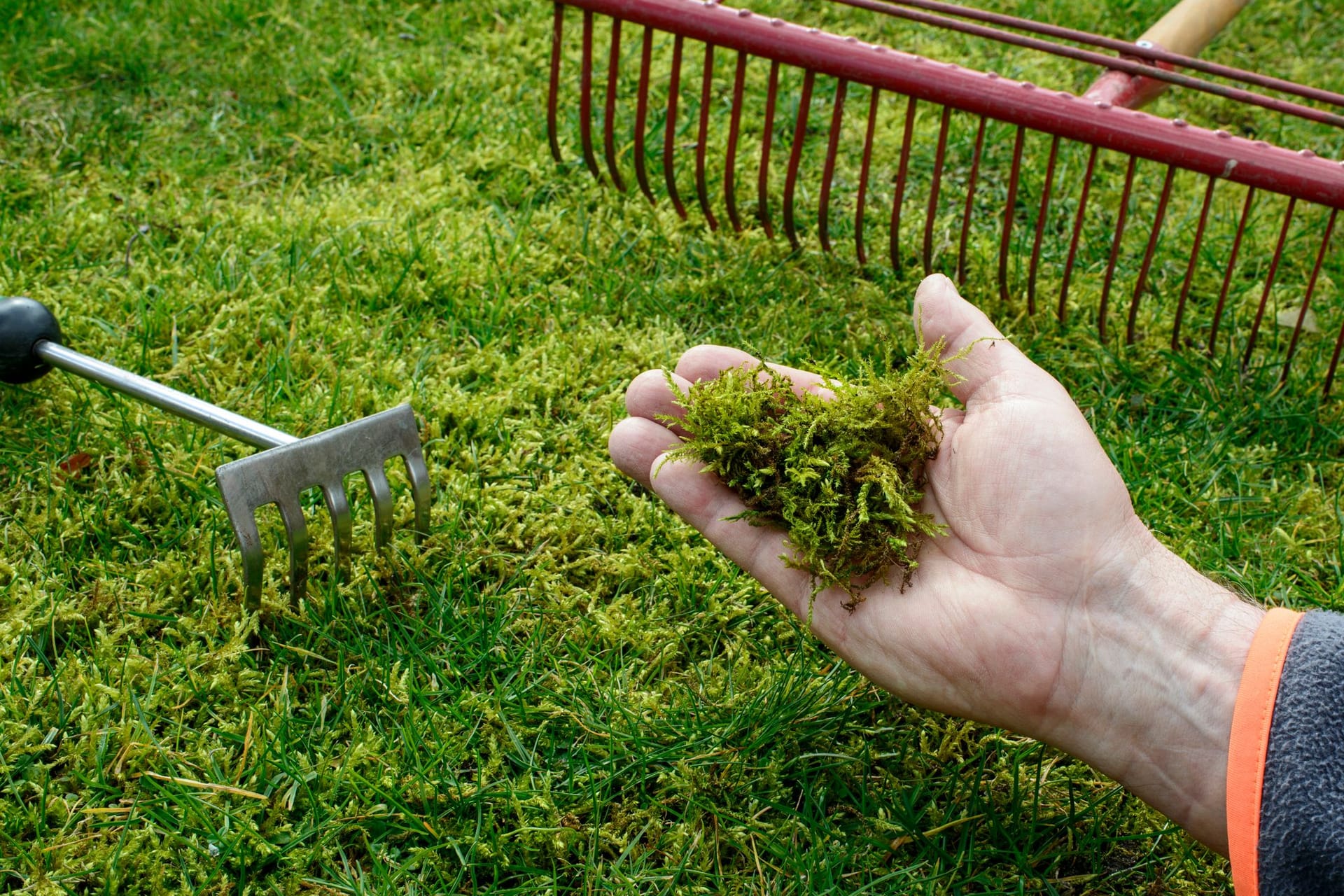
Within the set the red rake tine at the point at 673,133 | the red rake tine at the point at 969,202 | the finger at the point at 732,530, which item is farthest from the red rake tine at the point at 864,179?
the finger at the point at 732,530

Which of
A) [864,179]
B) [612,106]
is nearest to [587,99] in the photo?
[612,106]

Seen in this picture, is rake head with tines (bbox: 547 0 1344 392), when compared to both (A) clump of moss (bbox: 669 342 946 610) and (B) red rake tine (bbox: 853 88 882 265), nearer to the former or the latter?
(B) red rake tine (bbox: 853 88 882 265)

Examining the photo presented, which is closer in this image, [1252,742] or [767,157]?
[1252,742]

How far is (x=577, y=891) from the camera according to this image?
6.36ft

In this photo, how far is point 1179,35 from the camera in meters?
3.09

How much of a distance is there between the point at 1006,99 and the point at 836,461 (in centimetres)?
136

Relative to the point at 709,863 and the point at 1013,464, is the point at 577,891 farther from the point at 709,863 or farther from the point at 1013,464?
the point at 1013,464

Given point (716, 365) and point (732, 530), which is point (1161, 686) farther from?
point (716, 365)

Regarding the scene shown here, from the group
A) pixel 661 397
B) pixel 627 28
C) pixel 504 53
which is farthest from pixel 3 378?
pixel 627 28

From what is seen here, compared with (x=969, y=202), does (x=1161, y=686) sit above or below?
below

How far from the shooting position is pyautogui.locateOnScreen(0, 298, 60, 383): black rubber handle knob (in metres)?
2.54

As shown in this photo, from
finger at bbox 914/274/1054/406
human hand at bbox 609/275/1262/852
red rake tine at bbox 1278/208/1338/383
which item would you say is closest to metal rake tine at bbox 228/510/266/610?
human hand at bbox 609/275/1262/852

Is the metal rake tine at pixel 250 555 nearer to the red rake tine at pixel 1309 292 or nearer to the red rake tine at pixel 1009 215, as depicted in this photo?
the red rake tine at pixel 1009 215

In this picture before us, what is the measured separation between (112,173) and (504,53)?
1.50 metres
